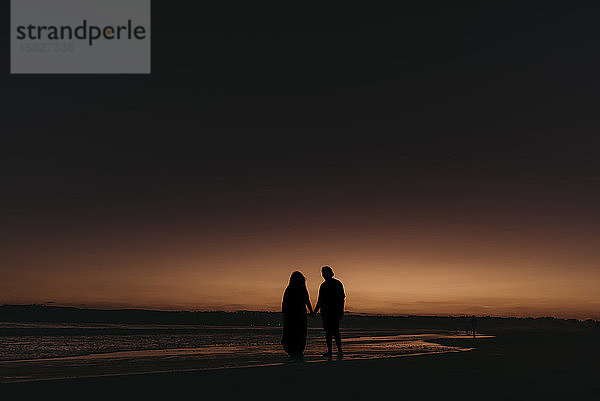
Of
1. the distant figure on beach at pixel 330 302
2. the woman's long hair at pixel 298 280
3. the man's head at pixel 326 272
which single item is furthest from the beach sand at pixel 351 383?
the woman's long hair at pixel 298 280

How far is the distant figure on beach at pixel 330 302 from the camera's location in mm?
17891

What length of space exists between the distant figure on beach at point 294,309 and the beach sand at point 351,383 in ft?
11.2

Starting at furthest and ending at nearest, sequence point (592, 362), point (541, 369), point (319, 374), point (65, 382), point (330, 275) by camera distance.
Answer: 1. point (330, 275)
2. point (592, 362)
3. point (541, 369)
4. point (319, 374)
5. point (65, 382)

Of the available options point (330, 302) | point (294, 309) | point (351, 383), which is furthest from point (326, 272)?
point (351, 383)

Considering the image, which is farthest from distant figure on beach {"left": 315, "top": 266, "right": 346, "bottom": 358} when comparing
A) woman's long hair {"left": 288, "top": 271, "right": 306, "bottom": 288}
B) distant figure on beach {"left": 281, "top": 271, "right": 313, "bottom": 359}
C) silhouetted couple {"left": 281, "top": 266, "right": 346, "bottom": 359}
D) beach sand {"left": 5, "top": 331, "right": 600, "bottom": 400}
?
beach sand {"left": 5, "top": 331, "right": 600, "bottom": 400}

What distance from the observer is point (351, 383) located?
11227 millimetres

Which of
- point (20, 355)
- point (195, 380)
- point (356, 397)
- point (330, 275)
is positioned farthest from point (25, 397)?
point (20, 355)

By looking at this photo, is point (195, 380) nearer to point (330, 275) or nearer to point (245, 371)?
point (245, 371)

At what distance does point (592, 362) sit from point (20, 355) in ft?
51.4

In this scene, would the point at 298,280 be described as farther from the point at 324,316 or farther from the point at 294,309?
the point at 324,316

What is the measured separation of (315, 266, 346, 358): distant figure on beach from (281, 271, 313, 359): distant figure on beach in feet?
1.86

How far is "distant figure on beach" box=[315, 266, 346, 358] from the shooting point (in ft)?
58.7

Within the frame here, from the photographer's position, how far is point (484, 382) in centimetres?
1149

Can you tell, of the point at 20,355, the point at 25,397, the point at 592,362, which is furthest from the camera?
the point at 20,355
